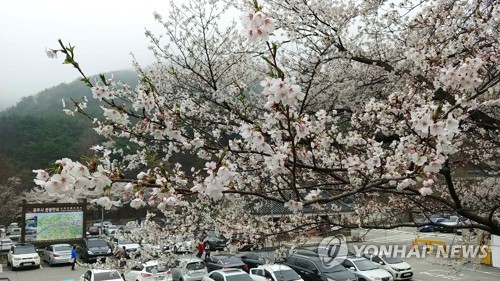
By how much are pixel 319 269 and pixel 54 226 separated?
15.9m

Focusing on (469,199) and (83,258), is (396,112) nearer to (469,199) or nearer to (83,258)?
(469,199)

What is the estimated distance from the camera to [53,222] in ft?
69.3

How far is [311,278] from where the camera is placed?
1312 cm

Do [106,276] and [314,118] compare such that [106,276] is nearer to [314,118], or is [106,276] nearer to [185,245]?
[185,245]

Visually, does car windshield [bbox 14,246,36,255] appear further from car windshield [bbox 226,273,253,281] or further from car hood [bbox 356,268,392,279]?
car hood [bbox 356,268,392,279]

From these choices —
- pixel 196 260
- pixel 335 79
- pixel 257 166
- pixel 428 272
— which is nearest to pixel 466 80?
pixel 257 166

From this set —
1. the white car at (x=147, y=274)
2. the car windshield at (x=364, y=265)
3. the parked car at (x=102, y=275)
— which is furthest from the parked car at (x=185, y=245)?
the car windshield at (x=364, y=265)

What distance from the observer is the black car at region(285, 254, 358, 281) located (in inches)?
497

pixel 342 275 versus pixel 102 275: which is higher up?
pixel 102 275

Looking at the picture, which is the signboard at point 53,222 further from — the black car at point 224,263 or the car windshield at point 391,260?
the car windshield at point 391,260

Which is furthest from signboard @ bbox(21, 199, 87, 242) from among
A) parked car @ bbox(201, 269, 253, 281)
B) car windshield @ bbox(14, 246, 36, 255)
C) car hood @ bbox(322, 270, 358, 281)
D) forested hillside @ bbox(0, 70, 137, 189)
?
car hood @ bbox(322, 270, 358, 281)

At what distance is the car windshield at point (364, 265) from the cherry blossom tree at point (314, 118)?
5.36 m

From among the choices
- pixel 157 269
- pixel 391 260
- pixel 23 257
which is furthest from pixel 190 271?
pixel 23 257

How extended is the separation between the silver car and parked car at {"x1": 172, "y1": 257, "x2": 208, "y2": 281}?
7896mm
